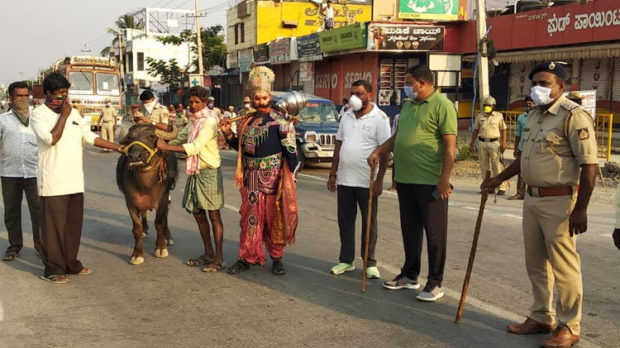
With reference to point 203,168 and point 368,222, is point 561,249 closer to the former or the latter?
point 368,222

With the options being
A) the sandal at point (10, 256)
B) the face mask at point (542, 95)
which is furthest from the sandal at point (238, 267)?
the face mask at point (542, 95)

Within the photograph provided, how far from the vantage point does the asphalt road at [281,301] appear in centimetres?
472

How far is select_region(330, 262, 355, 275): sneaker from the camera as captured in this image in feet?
21.1

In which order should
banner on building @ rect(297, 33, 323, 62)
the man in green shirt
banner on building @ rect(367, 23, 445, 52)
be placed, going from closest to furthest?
the man in green shirt < banner on building @ rect(367, 23, 445, 52) < banner on building @ rect(297, 33, 323, 62)

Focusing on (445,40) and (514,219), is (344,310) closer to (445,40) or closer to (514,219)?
(514,219)

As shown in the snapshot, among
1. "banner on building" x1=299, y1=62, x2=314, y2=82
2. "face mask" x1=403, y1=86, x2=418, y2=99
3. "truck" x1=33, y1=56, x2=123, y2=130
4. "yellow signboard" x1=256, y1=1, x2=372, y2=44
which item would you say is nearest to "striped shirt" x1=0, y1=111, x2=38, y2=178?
"face mask" x1=403, y1=86, x2=418, y2=99

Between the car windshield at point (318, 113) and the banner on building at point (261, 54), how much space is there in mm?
19536

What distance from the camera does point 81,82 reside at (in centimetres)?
2802

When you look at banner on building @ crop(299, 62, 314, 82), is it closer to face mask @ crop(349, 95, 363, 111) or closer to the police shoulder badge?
face mask @ crop(349, 95, 363, 111)

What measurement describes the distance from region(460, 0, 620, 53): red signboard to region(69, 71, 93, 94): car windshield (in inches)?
662

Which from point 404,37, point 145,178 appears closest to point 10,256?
point 145,178

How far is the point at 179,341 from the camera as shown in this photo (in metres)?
4.63

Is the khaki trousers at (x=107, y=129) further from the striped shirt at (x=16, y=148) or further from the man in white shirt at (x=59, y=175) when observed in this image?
the man in white shirt at (x=59, y=175)

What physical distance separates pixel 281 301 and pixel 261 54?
33.0 meters
